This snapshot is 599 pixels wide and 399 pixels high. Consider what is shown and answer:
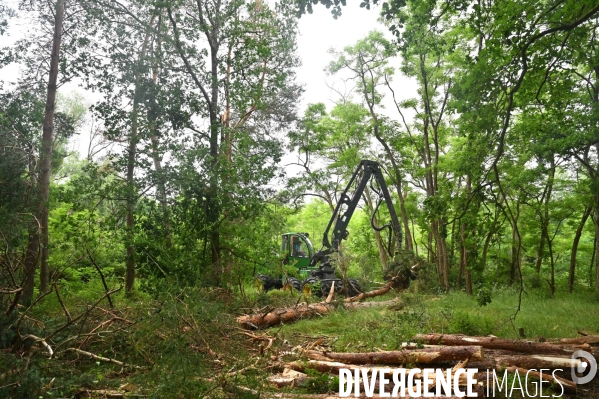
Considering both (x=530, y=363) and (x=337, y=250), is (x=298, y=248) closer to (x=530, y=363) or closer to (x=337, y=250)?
(x=337, y=250)

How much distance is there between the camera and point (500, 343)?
18.0ft

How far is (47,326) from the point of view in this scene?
6.18 metres

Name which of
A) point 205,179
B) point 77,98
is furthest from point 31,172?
point 77,98

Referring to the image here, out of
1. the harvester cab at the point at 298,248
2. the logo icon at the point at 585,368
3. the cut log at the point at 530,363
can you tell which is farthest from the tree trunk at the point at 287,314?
the harvester cab at the point at 298,248

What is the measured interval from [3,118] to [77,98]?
18.1 meters

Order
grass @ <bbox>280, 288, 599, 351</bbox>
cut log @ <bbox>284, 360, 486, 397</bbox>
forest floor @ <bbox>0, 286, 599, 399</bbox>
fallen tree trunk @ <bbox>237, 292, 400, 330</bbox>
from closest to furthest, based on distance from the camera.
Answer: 1. forest floor @ <bbox>0, 286, 599, 399</bbox>
2. cut log @ <bbox>284, 360, 486, 397</bbox>
3. grass @ <bbox>280, 288, 599, 351</bbox>
4. fallen tree trunk @ <bbox>237, 292, 400, 330</bbox>

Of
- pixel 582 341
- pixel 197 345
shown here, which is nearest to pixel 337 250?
pixel 197 345

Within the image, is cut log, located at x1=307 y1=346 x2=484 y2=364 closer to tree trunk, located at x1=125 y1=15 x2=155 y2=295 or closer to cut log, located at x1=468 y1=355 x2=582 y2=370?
cut log, located at x1=468 y1=355 x2=582 y2=370

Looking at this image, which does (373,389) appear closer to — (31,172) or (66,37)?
(31,172)

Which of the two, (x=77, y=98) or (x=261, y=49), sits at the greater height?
(x=77, y=98)

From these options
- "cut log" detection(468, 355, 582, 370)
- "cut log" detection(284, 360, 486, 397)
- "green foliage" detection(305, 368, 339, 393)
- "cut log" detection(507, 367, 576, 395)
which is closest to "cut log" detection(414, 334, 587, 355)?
"cut log" detection(468, 355, 582, 370)

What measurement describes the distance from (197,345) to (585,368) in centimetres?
473

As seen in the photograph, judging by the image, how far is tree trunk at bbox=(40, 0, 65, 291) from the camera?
9.85 meters

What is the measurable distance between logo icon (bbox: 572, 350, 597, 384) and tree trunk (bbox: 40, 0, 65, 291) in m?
9.74
